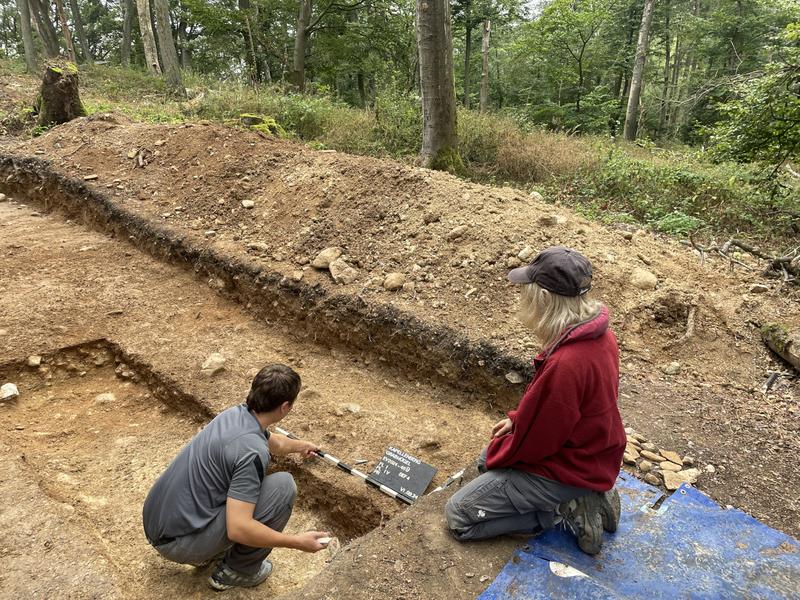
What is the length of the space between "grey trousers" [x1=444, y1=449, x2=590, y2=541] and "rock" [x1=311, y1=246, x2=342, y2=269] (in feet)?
10.2

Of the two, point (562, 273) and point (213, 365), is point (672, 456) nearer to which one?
point (562, 273)

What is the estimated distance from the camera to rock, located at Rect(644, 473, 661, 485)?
2.87 m

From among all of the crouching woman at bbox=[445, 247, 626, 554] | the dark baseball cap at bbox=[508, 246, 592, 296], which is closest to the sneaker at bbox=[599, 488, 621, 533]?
the crouching woman at bbox=[445, 247, 626, 554]

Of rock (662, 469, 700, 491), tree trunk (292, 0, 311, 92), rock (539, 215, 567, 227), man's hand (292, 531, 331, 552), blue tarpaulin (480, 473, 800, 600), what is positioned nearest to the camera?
blue tarpaulin (480, 473, 800, 600)

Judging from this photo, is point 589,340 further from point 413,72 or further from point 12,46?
point 12,46

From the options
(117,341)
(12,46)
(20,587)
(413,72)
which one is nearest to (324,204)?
(117,341)

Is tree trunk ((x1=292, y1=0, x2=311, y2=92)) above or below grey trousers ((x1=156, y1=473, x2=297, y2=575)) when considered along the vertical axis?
above

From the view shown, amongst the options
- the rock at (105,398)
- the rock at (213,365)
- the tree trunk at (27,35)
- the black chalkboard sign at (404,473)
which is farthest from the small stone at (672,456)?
the tree trunk at (27,35)

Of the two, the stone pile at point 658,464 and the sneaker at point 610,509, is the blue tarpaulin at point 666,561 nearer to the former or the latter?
the sneaker at point 610,509

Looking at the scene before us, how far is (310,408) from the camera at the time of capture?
13.2 ft

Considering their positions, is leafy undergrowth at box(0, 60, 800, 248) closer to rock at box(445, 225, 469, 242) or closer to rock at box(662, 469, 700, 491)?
rock at box(445, 225, 469, 242)

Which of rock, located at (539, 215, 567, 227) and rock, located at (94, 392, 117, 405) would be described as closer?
rock, located at (94, 392, 117, 405)

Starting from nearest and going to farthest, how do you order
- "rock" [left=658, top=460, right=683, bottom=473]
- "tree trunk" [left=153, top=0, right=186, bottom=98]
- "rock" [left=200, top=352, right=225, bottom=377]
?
1. "rock" [left=658, top=460, right=683, bottom=473]
2. "rock" [left=200, top=352, right=225, bottom=377]
3. "tree trunk" [left=153, top=0, right=186, bottom=98]

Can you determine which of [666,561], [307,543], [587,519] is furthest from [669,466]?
[307,543]
